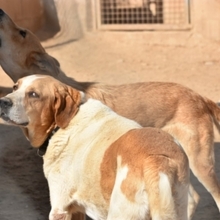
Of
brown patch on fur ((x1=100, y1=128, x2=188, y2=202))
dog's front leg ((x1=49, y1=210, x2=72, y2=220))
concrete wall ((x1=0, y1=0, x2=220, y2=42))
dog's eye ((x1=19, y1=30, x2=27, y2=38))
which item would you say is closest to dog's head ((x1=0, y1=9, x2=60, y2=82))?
dog's eye ((x1=19, y1=30, x2=27, y2=38))

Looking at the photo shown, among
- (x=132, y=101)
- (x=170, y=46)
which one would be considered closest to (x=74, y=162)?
(x=132, y=101)

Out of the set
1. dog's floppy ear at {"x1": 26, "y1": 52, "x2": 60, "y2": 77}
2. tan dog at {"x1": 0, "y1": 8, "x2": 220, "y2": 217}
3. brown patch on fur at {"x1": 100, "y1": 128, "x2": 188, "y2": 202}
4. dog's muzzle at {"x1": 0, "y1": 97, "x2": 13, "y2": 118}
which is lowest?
tan dog at {"x1": 0, "y1": 8, "x2": 220, "y2": 217}

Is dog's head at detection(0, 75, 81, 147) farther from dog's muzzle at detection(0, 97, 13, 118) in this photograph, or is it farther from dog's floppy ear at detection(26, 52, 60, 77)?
dog's floppy ear at detection(26, 52, 60, 77)

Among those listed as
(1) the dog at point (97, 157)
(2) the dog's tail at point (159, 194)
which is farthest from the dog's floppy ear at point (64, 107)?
(2) the dog's tail at point (159, 194)

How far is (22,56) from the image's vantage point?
21.3 ft

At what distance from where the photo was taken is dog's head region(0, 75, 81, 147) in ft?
15.0

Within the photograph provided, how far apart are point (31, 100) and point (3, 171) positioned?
8.74 feet

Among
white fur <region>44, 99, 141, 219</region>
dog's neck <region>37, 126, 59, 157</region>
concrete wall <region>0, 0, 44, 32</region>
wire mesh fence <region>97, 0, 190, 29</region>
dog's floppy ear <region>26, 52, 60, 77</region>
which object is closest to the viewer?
white fur <region>44, 99, 141, 219</region>

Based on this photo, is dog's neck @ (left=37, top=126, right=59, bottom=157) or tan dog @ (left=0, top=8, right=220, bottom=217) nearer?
dog's neck @ (left=37, top=126, right=59, bottom=157)

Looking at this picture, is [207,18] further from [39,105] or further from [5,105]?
[5,105]

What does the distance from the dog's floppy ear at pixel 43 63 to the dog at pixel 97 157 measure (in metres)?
1.62

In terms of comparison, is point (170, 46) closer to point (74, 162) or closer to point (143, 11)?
point (143, 11)

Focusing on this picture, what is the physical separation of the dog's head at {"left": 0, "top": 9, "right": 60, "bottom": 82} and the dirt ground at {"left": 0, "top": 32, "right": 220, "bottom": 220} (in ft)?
3.69

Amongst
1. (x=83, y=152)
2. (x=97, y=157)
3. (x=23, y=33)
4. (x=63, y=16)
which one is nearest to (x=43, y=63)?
(x=23, y=33)
